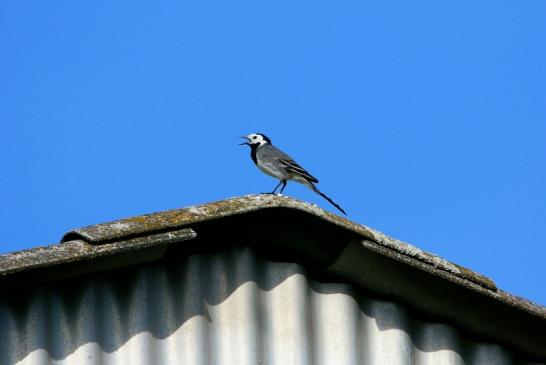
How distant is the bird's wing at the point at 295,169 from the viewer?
1390cm

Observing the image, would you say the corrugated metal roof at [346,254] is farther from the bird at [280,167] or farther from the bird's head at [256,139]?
the bird's head at [256,139]

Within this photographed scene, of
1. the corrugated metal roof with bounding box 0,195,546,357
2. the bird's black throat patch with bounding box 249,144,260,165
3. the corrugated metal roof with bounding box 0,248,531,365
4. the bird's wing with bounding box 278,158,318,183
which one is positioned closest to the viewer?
the corrugated metal roof with bounding box 0,248,531,365

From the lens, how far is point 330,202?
1355 centimetres

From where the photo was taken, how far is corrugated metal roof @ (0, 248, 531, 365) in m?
6.70

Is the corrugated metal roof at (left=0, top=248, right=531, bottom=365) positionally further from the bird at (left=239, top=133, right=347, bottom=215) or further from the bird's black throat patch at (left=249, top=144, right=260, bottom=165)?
the bird's black throat patch at (left=249, top=144, right=260, bottom=165)

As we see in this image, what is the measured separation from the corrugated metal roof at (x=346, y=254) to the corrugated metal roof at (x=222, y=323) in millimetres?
76

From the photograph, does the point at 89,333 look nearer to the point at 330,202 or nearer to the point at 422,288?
the point at 422,288

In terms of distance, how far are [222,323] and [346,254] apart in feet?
2.41

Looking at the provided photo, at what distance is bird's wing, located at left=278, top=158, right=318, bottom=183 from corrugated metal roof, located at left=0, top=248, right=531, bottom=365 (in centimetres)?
639

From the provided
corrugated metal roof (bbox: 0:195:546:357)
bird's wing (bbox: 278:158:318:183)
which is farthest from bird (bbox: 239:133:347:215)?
corrugated metal roof (bbox: 0:195:546:357)

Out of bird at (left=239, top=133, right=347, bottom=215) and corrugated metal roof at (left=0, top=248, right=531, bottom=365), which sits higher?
bird at (left=239, top=133, right=347, bottom=215)

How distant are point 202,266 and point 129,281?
38 centimetres

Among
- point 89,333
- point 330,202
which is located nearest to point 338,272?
point 89,333

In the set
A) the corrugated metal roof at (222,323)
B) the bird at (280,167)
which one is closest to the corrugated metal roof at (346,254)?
the corrugated metal roof at (222,323)
